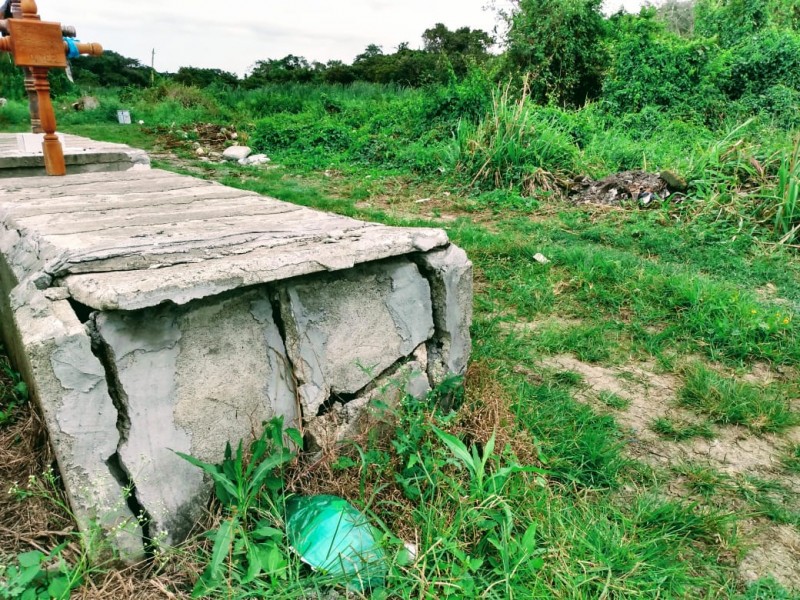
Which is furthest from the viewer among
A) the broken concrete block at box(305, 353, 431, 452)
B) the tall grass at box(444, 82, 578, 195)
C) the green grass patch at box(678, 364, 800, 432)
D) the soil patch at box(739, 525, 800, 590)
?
the tall grass at box(444, 82, 578, 195)

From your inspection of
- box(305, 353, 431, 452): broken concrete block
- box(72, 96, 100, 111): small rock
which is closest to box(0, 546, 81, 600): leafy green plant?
box(305, 353, 431, 452): broken concrete block

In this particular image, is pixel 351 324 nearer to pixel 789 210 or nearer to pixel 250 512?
pixel 250 512

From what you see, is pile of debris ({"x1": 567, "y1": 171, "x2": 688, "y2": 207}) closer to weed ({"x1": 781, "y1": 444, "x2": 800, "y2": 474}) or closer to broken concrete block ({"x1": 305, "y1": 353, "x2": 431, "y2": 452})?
weed ({"x1": 781, "y1": 444, "x2": 800, "y2": 474})

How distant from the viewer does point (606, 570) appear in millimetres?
1413

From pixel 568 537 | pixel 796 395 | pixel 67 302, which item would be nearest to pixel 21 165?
pixel 67 302

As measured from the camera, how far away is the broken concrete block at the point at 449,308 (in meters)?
1.88

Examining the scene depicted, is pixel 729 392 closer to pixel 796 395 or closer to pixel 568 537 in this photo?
pixel 796 395

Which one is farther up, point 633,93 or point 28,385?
point 633,93

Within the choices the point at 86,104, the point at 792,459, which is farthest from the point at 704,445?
the point at 86,104

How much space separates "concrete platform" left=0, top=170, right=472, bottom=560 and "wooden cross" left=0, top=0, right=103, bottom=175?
586 mm

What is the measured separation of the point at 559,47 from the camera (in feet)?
33.4

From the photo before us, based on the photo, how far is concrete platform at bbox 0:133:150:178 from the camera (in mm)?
2887

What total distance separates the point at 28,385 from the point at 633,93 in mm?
10002

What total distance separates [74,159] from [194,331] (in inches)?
88.4
